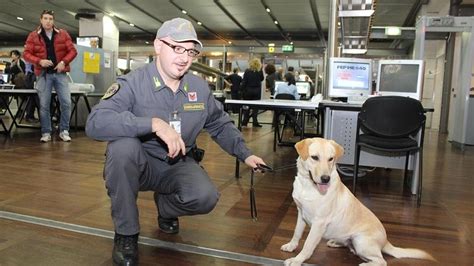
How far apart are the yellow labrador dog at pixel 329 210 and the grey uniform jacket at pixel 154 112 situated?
A: 1.07ft

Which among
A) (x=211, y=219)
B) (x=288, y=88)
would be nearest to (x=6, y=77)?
(x=288, y=88)

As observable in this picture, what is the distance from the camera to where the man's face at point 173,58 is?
5.75ft

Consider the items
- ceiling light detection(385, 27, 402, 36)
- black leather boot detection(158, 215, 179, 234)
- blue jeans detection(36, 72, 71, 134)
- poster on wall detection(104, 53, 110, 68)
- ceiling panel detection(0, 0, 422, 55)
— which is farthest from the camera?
ceiling panel detection(0, 0, 422, 55)

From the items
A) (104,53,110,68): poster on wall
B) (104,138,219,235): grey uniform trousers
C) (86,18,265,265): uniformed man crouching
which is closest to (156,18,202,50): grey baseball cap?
(86,18,265,265): uniformed man crouching

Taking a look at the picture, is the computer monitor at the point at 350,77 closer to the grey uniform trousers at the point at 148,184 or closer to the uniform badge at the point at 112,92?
the grey uniform trousers at the point at 148,184

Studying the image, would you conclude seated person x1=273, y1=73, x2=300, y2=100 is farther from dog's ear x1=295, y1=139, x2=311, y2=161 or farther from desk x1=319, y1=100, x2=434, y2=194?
dog's ear x1=295, y1=139, x2=311, y2=161

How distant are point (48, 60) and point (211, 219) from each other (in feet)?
12.1

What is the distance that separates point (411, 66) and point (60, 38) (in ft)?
14.0

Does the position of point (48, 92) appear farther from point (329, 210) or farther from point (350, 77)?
point (329, 210)

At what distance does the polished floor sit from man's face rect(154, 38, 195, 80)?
2.76 ft

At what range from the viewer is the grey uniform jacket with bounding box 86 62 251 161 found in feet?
5.24

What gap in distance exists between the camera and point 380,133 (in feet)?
10.3

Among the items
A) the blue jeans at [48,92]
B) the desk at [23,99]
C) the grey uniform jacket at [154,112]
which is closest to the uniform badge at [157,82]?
the grey uniform jacket at [154,112]

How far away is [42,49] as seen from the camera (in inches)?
200
